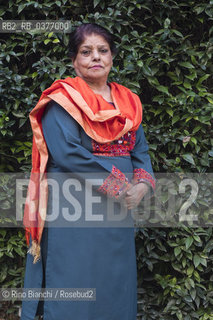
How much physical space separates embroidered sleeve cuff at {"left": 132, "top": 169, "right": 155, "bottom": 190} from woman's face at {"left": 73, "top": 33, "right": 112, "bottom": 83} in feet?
1.70

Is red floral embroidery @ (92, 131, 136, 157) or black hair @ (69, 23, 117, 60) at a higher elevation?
black hair @ (69, 23, 117, 60)

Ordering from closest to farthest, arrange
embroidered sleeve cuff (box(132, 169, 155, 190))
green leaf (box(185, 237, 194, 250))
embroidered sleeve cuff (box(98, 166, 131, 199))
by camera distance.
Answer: embroidered sleeve cuff (box(98, 166, 131, 199)) → embroidered sleeve cuff (box(132, 169, 155, 190)) → green leaf (box(185, 237, 194, 250))

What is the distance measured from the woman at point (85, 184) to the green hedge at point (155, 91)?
2.01ft

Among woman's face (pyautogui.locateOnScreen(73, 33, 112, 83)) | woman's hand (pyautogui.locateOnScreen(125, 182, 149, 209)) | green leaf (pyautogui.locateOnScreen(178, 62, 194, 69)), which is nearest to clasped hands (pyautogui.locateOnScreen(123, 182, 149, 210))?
woman's hand (pyautogui.locateOnScreen(125, 182, 149, 209))

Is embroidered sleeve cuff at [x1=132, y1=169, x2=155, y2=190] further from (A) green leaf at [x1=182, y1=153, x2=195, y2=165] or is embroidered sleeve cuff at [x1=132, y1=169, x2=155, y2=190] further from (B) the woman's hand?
Result: (A) green leaf at [x1=182, y1=153, x2=195, y2=165]

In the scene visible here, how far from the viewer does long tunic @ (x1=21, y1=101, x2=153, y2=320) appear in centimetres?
180

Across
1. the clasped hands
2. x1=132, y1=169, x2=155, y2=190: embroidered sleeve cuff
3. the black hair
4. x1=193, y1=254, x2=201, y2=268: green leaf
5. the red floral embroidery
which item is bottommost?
x1=193, y1=254, x2=201, y2=268: green leaf

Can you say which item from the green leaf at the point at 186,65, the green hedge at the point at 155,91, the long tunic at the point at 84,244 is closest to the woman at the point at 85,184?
the long tunic at the point at 84,244

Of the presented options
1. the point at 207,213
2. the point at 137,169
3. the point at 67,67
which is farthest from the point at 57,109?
the point at 207,213

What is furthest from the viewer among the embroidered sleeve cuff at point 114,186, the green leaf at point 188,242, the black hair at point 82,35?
the green leaf at point 188,242

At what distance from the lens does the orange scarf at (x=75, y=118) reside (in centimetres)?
181

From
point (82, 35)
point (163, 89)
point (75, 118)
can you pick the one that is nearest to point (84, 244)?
point (75, 118)

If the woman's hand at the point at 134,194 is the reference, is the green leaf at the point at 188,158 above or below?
above

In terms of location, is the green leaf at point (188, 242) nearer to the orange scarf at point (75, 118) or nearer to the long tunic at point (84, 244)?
the long tunic at point (84, 244)
